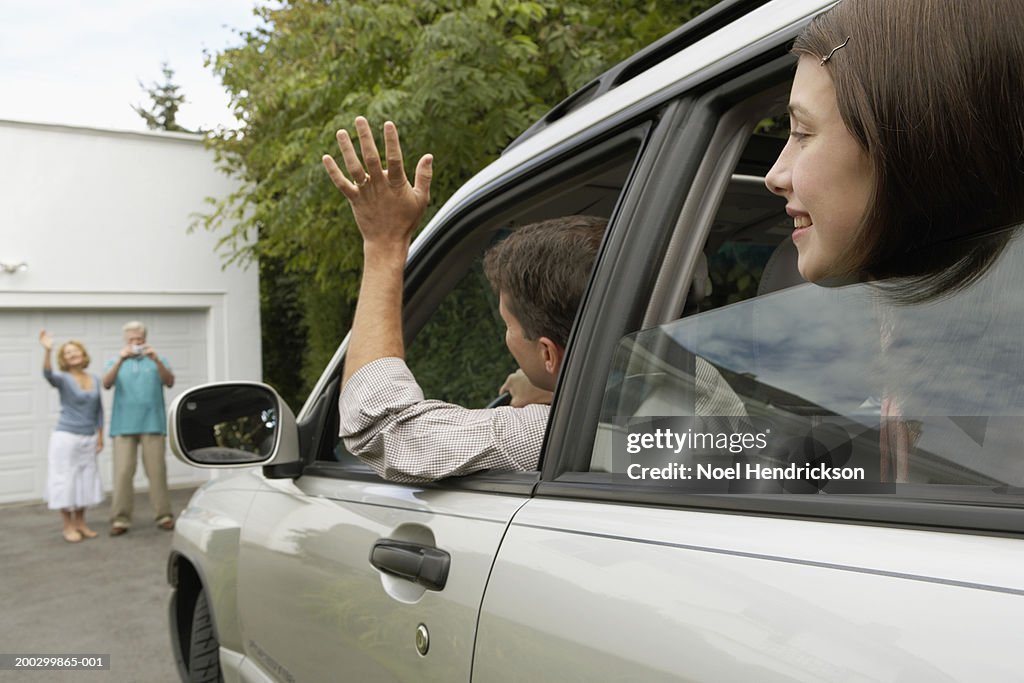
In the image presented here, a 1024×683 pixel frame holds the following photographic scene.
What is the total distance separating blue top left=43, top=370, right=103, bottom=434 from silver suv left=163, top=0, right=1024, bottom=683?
851cm

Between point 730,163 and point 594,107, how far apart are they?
0.33m

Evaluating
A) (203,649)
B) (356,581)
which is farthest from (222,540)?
(356,581)

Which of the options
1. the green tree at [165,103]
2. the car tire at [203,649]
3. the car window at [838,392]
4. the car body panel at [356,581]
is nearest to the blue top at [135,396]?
the car tire at [203,649]

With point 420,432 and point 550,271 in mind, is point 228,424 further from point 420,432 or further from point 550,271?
point 550,271

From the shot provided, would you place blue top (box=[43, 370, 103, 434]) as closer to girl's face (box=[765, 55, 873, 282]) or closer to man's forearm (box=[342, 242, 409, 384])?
man's forearm (box=[342, 242, 409, 384])

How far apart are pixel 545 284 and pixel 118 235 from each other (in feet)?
46.0

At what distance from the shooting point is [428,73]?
7.02 metres

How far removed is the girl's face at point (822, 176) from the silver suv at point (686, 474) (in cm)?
6

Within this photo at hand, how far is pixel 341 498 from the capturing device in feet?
6.47

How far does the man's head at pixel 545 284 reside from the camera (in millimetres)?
1802

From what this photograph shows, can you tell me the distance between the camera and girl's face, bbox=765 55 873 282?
106 centimetres

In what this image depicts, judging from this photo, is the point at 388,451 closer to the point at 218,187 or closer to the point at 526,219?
the point at 526,219

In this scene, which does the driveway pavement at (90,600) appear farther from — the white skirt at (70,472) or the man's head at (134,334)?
the man's head at (134,334)

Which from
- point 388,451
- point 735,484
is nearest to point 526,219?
point 388,451
